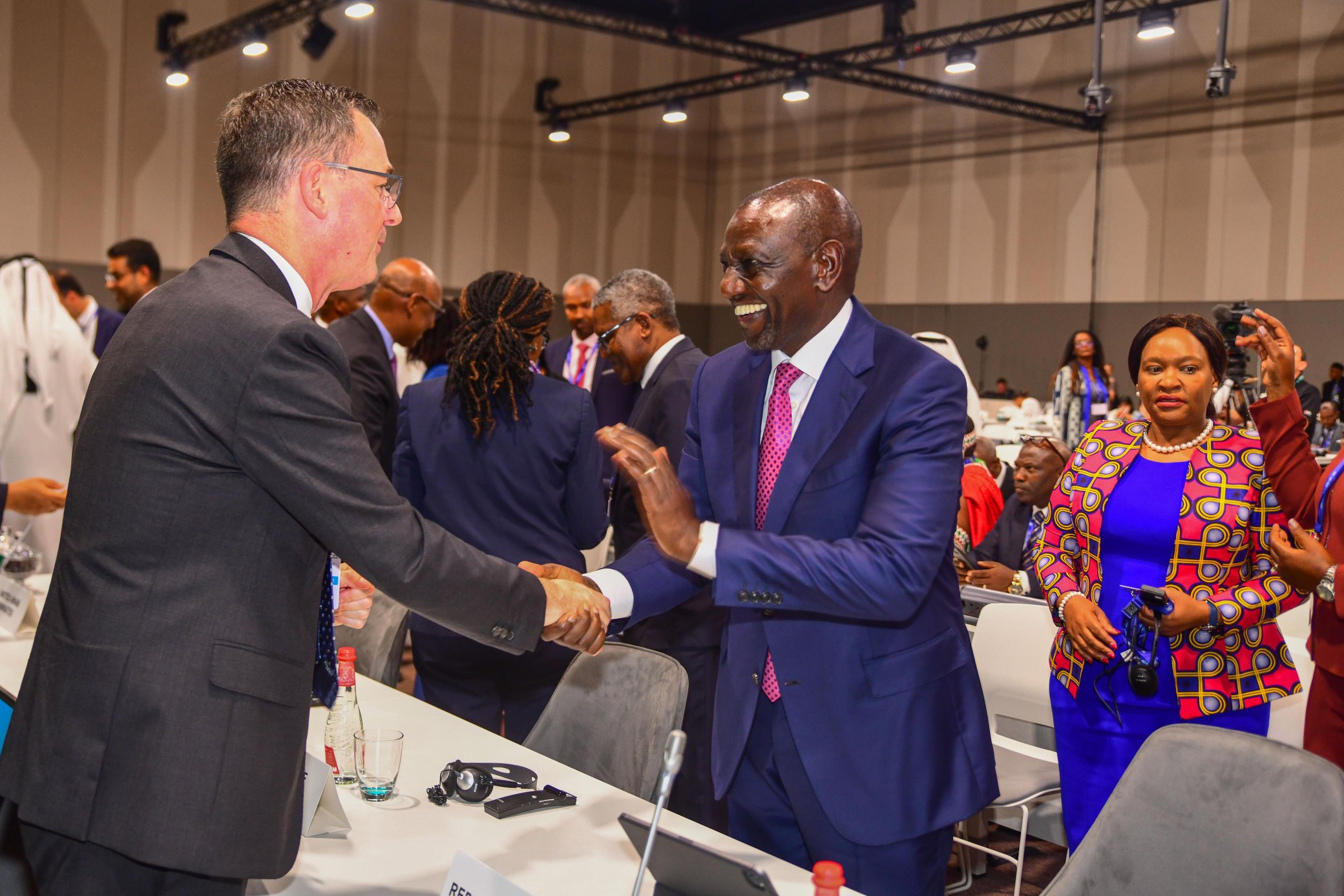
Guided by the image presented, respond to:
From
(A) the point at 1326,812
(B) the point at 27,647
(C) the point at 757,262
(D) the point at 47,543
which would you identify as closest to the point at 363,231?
(C) the point at 757,262

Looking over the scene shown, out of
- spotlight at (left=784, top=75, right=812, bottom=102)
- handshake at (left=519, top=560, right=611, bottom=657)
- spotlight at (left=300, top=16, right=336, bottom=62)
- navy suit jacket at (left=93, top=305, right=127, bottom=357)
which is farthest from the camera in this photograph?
spotlight at (left=784, top=75, right=812, bottom=102)

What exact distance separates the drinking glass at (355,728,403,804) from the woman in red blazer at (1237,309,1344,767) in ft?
6.63

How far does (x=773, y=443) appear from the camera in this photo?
208cm

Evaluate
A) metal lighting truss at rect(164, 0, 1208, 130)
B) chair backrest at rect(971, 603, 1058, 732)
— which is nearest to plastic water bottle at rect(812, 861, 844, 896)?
chair backrest at rect(971, 603, 1058, 732)

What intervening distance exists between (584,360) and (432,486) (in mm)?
3836

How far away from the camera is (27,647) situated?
3.06 meters

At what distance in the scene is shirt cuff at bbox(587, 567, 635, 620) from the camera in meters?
2.18

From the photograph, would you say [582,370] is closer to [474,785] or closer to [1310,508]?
[1310,508]

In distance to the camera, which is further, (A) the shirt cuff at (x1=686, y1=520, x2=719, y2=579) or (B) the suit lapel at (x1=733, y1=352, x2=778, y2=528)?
(B) the suit lapel at (x1=733, y1=352, x2=778, y2=528)

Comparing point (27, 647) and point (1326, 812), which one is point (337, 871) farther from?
point (27, 647)

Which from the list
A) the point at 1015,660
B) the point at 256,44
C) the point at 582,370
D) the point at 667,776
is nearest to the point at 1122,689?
the point at 1015,660

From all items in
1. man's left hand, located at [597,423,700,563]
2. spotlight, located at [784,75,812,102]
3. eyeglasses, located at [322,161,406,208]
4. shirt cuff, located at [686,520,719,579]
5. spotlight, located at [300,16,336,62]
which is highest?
spotlight, located at [300,16,336,62]

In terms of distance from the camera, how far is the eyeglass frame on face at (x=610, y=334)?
13.7ft

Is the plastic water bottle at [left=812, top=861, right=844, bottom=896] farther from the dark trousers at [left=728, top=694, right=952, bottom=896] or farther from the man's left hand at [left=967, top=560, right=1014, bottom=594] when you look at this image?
the man's left hand at [left=967, top=560, right=1014, bottom=594]
